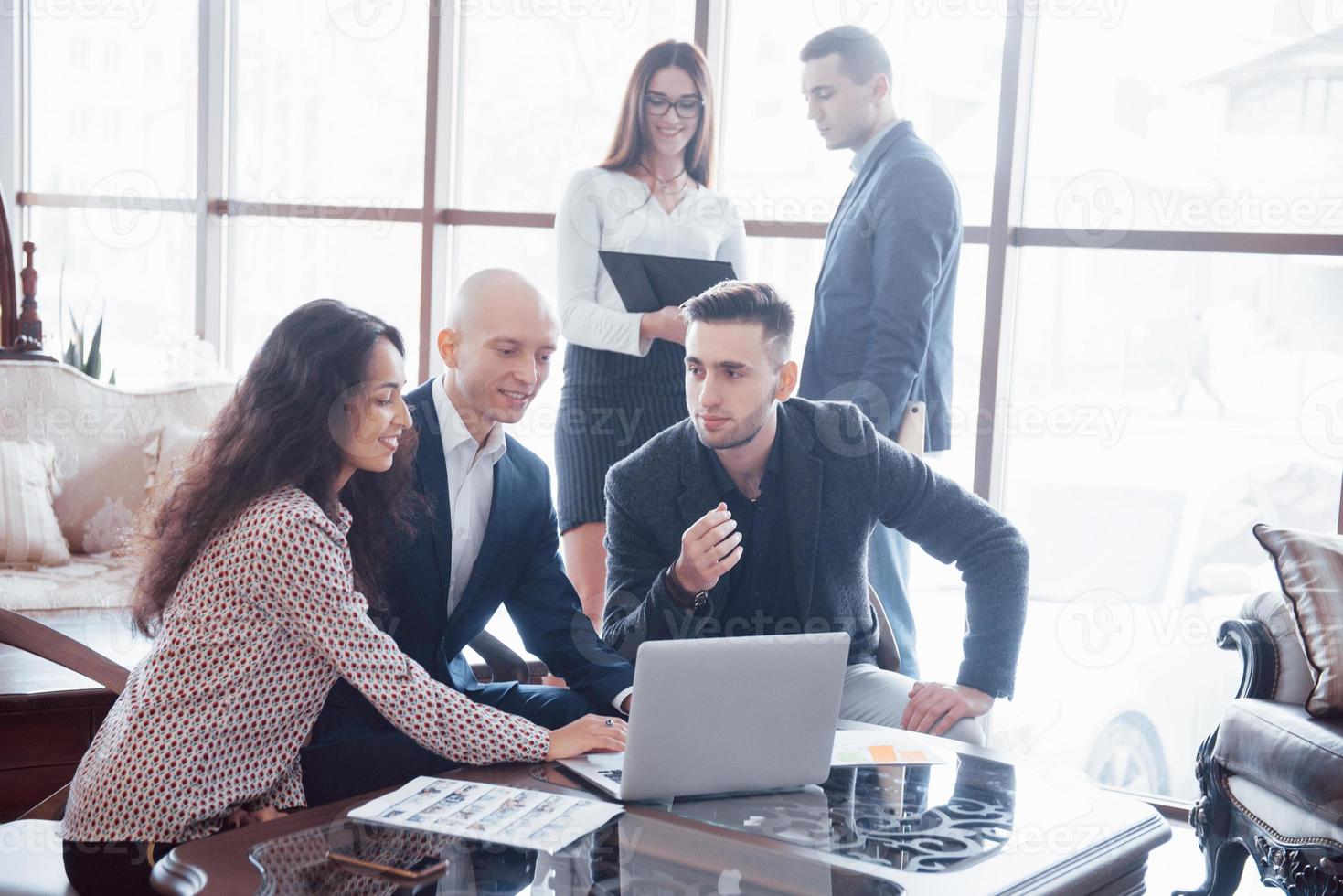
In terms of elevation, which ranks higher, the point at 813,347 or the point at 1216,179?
the point at 1216,179

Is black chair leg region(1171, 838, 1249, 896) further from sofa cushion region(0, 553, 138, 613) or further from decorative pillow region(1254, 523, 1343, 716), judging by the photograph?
sofa cushion region(0, 553, 138, 613)

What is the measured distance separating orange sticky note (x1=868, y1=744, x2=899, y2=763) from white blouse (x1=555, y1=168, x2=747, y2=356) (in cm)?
115

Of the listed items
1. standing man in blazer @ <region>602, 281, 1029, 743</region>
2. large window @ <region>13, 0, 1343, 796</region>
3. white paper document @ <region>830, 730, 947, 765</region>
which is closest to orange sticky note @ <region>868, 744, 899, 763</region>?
white paper document @ <region>830, 730, 947, 765</region>

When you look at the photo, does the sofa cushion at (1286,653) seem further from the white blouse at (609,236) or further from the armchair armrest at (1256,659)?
the white blouse at (609,236)

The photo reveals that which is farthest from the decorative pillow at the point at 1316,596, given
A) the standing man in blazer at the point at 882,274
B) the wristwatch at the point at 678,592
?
the wristwatch at the point at 678,592

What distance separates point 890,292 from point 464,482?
102cm

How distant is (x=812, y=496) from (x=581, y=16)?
280 cm

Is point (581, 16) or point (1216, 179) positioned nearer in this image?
point (1216, 179)

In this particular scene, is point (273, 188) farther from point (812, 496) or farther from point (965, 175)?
point (812, 496)

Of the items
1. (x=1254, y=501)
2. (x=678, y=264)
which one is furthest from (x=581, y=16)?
(x=1254, y=501)

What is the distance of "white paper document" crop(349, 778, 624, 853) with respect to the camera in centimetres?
147

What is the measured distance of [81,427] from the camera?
3.55 meters

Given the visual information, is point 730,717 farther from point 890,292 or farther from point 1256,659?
point 1256,659

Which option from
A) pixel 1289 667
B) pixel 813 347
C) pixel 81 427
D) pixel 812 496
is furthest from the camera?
pixel 81 427
